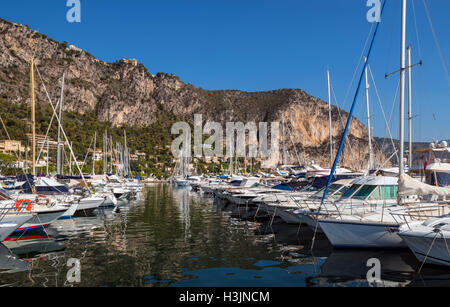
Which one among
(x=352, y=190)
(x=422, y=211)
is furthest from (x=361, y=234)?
(x=352, y=190)

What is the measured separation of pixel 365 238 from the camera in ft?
43.1

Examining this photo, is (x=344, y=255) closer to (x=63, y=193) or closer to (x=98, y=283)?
(x=98, y=283)

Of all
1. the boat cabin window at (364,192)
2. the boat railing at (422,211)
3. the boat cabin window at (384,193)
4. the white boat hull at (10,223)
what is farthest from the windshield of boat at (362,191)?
the white boat hull at (10,223)

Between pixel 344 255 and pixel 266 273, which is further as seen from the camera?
pixel 344 255

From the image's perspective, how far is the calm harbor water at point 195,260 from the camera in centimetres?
1006

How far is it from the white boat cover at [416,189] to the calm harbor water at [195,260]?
2.36 metres

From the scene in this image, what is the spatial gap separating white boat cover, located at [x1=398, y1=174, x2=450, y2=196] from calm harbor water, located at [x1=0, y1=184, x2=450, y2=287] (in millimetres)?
2355

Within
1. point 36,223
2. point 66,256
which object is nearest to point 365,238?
point 66,256

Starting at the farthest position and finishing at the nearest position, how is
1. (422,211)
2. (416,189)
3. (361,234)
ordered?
1. (422,211)
2. (416,189)
3. (361,234)

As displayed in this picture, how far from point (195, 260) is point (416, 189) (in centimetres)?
917

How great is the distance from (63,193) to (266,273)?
61.6ft

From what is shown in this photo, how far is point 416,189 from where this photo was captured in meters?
→ 13.5

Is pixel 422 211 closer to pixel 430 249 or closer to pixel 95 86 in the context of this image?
pixel 430 249
